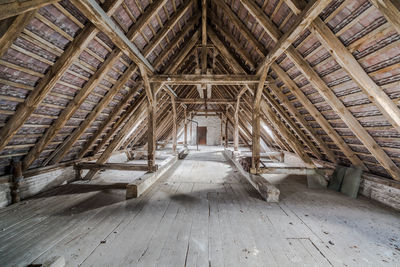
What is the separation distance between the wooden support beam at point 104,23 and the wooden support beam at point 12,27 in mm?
501

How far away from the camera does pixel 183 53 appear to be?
4.91 metres

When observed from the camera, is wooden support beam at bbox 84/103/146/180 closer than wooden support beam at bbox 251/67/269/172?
No

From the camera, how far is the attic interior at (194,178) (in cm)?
194

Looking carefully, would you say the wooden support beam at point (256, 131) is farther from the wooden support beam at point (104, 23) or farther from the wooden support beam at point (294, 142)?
the wooden support beam at point (104, 23)

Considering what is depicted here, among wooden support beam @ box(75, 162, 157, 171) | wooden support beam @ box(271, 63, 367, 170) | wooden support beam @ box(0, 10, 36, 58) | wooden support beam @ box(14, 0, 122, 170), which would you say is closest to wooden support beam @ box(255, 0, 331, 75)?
wooden support beam @ box(271, 63, 367, 170)

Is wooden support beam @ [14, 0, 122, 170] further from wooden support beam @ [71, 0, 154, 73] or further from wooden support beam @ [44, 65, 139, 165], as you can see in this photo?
wooden support beam @ [44, 65, 139, 165]

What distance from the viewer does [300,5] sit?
2.30 metres

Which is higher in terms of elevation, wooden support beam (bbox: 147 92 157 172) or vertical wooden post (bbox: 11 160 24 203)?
wooden support beam (bbox: 147 92 157 172)

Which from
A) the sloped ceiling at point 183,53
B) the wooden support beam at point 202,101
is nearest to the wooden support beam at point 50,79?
the sloped ceiling at point 183,53

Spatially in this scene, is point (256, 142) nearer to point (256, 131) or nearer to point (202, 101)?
point (256, 131)

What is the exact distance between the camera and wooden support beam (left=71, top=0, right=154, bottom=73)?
2.03 meters

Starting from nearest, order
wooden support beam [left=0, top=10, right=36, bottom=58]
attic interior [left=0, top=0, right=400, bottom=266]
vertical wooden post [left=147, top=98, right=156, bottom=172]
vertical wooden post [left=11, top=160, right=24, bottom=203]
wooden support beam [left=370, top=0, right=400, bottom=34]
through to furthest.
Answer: wooden support beam [left=370, top=0, right=400, bottom=34]
wooden support beam [left=0, top=10, right=36, bottom=58]
attic interior [left=0, top=0, right=400, bottom=266]
vertical wooden post [left=11, top=160, right=24, bottom=203]
vertical wooden post [left=147, top=98, right=156, bottom=172]

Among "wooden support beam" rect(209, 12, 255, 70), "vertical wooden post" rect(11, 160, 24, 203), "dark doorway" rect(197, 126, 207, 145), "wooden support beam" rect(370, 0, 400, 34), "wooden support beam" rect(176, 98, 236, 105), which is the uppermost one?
"wooden support beam" rect(209, 12, 255, 70)

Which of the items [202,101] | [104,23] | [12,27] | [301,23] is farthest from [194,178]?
[202,101]
